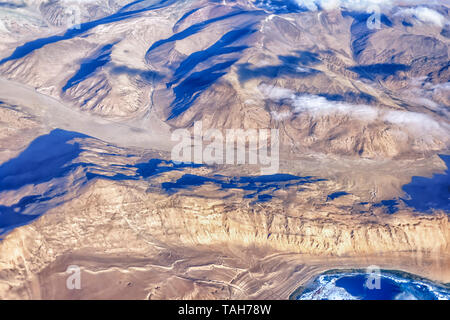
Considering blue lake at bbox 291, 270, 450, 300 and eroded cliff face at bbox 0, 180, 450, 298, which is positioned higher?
eroded cliff face at bbox 0, 180, 450, 298

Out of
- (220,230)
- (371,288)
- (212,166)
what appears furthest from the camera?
(212,166)

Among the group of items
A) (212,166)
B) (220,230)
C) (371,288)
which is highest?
(212,166)

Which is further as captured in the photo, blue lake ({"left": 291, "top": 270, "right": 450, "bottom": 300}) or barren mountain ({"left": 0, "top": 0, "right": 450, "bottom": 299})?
A: barren mountain ({"left": 0, "top": 0, "right": 450, "bottom": 299})

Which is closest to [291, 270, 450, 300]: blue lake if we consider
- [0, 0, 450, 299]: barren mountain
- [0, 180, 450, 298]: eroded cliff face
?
[0, 0, 450, 299]: barren mountain

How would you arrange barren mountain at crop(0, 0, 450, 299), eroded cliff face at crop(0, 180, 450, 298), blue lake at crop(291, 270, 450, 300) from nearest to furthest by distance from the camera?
blue lake at crop(291, 270, 450, 300), barren mountain at crop(0, 0, 450, 299), eroded cliff face at crop(0, 180, 450, 298)

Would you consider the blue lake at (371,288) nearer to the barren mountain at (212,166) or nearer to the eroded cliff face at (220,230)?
the barren mountain at (212,166)

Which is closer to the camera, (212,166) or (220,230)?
(220,230)

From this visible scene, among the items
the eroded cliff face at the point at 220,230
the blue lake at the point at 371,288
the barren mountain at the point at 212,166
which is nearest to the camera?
the blue lake at the point at 371,288

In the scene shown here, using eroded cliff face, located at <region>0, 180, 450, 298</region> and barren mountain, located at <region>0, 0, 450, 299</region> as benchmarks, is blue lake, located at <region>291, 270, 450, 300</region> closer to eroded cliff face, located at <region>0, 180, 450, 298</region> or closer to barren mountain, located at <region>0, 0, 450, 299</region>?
barren mountain, located at <region>0, 0, 450, 299</region>

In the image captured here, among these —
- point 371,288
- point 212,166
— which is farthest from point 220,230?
point 371,288

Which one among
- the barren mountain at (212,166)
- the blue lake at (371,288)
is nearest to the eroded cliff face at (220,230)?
the barren mountain at (212,166)

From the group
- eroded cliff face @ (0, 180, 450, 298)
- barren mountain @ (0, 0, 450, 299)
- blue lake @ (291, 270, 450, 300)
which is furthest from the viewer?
eroded cliff face @ (0, 180, 450, 298)

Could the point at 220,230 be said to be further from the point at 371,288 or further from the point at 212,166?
the point at 371,288
